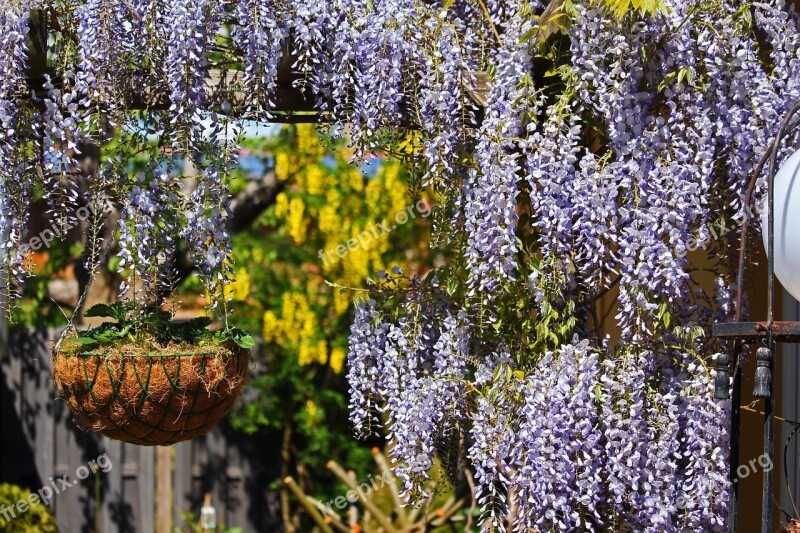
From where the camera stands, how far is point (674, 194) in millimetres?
2379

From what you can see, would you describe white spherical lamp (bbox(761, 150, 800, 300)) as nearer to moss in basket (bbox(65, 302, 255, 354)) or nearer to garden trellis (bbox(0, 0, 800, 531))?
garden trellis (bbox(0, 0, 800, 531))

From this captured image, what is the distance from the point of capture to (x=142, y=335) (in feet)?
8.58

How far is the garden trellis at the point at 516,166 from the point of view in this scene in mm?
2412

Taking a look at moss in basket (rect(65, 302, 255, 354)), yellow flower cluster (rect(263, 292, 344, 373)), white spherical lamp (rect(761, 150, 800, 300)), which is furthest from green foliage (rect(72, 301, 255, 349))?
yellow flower cluster (rect(263, 292, 344, 373))

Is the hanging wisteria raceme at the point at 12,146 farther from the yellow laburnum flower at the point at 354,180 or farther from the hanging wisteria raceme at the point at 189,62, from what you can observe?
the yellow laburnum flower at the point at 354,180

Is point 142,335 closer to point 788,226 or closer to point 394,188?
point 788,226

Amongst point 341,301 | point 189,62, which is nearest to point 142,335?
point 189,62

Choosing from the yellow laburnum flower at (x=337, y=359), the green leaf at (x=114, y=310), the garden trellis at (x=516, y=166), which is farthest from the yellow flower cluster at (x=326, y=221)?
the green leaf at (x=114, y=310)

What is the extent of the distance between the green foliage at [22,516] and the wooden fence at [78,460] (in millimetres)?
254

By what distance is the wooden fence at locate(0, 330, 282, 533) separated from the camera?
5.23m

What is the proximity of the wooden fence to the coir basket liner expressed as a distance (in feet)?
9.03

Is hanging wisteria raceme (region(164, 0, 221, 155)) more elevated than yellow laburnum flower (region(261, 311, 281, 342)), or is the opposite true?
hanging wisteria raceme (region(164, 0, 221, 155))

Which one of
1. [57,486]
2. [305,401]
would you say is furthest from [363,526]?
[57,486]

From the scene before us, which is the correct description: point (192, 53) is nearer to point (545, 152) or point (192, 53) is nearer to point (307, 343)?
point (545, 152)
